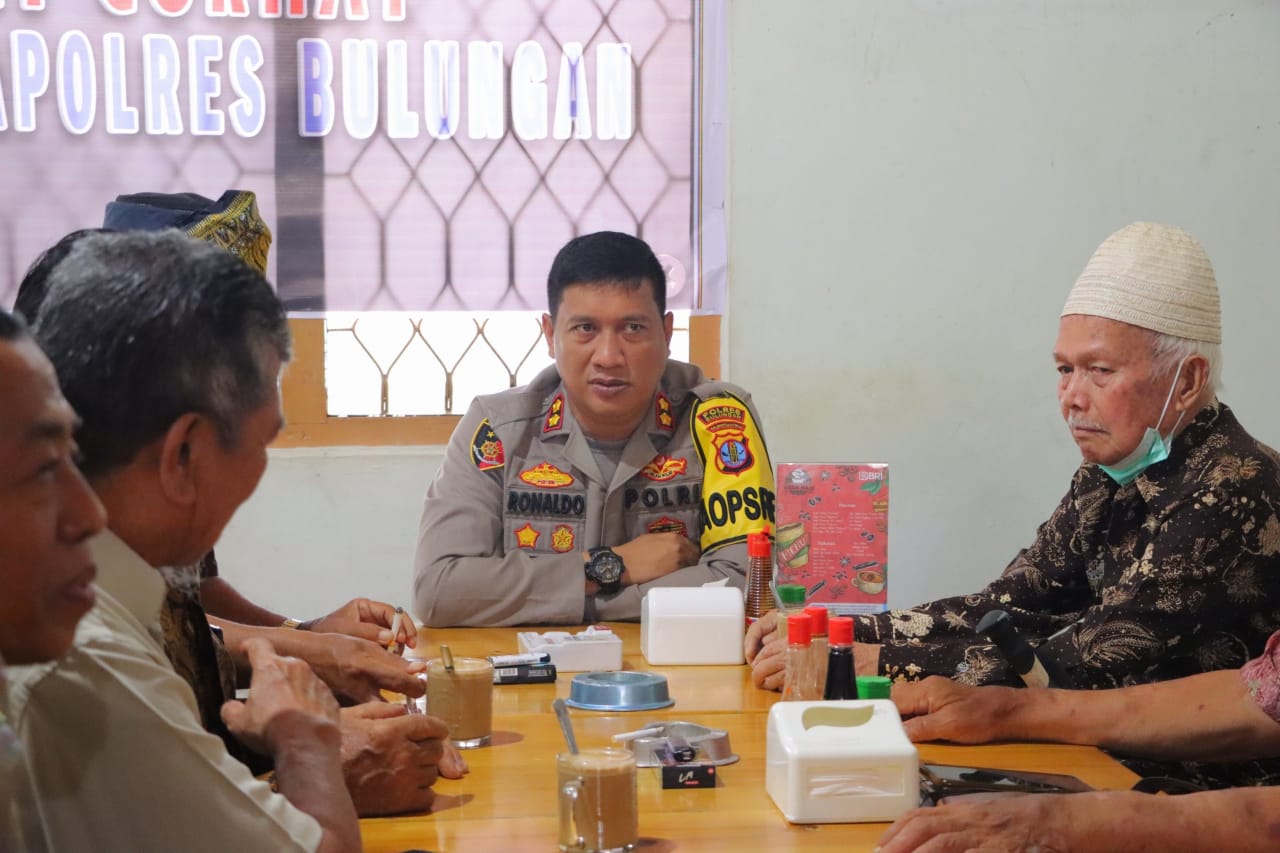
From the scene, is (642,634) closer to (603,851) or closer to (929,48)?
(603,851)

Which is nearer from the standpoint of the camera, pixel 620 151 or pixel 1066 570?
pixel 1066 570

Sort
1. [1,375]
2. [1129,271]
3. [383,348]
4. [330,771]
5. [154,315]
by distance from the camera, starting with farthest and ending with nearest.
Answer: [383,348] < [1129,271] < [330,771] < [154,315] < [1,375]

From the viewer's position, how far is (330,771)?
1.53 meters

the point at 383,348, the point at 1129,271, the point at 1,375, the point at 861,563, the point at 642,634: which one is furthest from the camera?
the point at 383,348

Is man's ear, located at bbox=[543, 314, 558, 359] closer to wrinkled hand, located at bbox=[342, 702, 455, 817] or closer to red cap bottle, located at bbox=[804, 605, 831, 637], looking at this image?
red cap bottle, located at bbox=[804, 605, 831, 637]

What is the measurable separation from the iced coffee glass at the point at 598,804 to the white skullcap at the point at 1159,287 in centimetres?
139

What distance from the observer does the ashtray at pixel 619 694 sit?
2.18 m

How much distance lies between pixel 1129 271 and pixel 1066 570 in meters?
0.63

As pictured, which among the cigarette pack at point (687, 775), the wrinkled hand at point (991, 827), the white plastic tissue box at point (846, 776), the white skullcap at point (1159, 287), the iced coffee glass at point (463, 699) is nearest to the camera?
the wrinkled hand at point (991, 827)

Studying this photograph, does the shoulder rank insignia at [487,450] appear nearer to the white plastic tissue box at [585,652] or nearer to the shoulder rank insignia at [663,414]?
the shoulder rank insignia at [663,414]

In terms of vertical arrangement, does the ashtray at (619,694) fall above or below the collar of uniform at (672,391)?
below

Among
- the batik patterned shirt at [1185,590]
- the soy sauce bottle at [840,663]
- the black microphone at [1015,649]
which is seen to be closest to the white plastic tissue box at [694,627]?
the batik patterned shirt at [1185,590]

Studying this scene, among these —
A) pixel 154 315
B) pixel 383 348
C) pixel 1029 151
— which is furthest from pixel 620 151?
pixel 154 315

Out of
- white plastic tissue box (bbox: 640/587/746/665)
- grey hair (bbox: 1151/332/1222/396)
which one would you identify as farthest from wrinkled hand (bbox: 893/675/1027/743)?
grey hair (bbox: 1151/332/1222/396)
